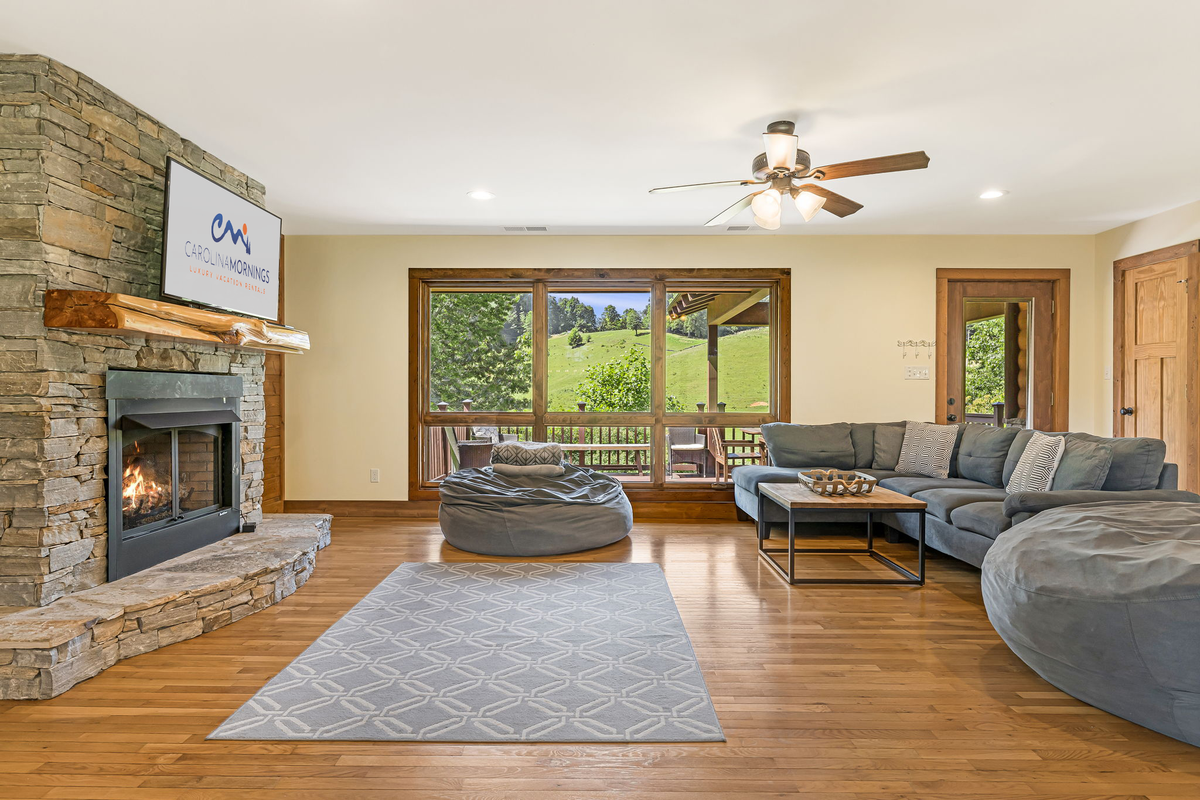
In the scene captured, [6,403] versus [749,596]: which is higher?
[6,403]

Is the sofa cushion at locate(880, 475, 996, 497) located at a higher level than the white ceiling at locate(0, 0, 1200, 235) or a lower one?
lower

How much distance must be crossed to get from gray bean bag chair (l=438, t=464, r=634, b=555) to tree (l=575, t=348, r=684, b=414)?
1.47 meters

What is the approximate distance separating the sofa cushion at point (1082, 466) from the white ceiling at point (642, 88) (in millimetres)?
1728

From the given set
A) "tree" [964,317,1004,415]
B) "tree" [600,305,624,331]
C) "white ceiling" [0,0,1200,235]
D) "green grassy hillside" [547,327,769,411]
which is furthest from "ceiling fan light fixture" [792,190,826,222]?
"tree" [964,317,1004,415]

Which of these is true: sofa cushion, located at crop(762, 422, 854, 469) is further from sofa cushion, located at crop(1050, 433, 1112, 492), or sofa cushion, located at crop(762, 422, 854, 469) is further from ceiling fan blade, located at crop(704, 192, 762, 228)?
ceiling fan blade, located at crop(704, 192, 762, 228)

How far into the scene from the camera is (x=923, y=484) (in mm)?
4547

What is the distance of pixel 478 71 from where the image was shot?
2855 millimetres

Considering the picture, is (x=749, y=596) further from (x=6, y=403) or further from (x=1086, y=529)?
(x=6, y=403)

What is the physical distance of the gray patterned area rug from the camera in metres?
2.15

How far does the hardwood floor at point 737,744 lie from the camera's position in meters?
1.84

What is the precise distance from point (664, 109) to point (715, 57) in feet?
1.81

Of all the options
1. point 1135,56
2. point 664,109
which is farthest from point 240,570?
point 1135,56

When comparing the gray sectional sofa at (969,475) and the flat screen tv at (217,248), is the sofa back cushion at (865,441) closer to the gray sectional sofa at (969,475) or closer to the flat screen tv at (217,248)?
the gray sectional sofa at (969,475)

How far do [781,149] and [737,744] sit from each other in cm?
266
